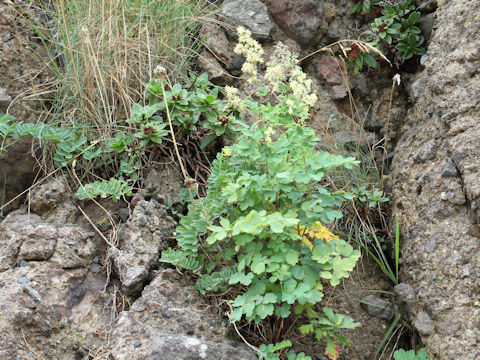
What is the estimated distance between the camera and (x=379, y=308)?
2.61m

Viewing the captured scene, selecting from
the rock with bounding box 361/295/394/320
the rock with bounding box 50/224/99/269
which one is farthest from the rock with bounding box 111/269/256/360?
the rock with bounding box 361/295/394/320

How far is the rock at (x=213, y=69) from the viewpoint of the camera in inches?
133

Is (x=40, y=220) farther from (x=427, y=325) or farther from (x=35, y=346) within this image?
(x=427, y=325)

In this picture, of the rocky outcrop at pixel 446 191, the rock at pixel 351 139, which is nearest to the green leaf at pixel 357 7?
the rocky outcrop at pixel 446 191

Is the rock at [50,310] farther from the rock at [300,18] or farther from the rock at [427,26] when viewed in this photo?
the rock at [427,26]

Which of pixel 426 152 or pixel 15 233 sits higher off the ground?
pixel 426 152

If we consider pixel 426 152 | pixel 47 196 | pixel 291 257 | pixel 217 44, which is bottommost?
pixel 47 196

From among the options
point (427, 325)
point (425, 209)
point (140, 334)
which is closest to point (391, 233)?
point (425, 209)

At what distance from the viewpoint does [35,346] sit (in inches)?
84.4

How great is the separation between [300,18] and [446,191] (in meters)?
1.79

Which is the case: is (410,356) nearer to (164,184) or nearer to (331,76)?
(164,184)

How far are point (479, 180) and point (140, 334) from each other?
168cm

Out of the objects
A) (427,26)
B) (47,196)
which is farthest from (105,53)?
(427,26)

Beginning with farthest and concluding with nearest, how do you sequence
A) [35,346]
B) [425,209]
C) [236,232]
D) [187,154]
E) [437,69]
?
1. [187,154]
2. [437,69]
3. [425,209]
4. [35,346]
5. [236,232]
